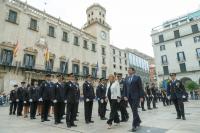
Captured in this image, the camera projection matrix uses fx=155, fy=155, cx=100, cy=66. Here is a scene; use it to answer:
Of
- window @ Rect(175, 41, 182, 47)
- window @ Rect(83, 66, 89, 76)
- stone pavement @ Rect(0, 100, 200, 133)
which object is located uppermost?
window @ Rect(175, 41, 182, 47)

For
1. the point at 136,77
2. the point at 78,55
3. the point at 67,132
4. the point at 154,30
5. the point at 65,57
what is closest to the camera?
the point at 67,132

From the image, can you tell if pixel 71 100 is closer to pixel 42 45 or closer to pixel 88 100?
pixel 88 100

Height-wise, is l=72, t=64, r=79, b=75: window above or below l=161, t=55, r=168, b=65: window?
below

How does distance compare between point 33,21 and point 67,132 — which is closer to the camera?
point 67,132

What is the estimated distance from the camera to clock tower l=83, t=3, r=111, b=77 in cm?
3731

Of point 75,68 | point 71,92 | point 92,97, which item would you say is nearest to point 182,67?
point 75,68

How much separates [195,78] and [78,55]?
82.9 ft

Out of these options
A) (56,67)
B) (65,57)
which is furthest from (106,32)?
(56,67)

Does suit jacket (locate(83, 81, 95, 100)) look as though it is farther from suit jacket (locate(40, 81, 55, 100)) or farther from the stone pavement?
suit jacket (locate(40, 81, 55, 100))

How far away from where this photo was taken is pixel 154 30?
133 ft

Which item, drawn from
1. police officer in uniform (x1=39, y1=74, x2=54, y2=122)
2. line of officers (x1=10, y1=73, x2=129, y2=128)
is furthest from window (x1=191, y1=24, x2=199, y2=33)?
police officer in uniform (x1=39, y1=74, x2=54, y2=122)

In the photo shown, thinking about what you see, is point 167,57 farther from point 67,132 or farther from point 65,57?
point 67,132

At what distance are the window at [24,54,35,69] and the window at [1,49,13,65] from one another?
79.8 inches

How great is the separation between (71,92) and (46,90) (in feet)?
7.32
